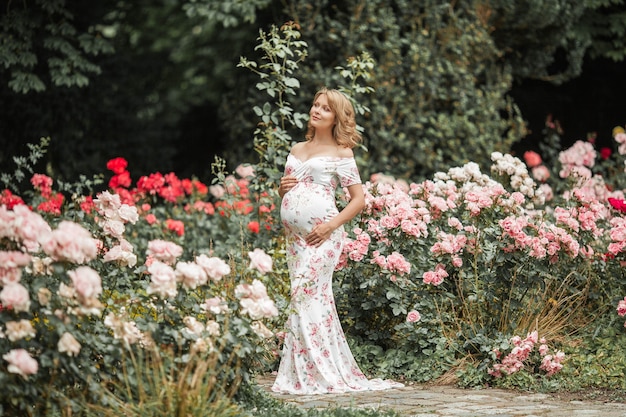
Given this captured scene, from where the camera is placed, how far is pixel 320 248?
6066 mm

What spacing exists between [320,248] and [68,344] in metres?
2.17


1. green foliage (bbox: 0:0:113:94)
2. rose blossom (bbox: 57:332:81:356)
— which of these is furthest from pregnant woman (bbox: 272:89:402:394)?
green foliage (bbox: 0:0:113:94)

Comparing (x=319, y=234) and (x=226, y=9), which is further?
(x=226, y=9)

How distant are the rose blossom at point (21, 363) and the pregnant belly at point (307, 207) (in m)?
2.33

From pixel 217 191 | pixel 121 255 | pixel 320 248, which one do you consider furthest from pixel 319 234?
pixel 217 191

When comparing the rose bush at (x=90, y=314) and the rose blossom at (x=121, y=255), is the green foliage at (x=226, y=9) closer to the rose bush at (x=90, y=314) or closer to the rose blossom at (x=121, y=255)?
the rose bush at (x=90, y=314)

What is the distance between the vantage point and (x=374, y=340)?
6914 mm

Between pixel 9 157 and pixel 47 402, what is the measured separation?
910 centimetres

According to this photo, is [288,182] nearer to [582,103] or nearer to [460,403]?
[460,403]

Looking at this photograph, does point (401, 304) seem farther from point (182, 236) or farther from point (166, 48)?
point (166, 48)

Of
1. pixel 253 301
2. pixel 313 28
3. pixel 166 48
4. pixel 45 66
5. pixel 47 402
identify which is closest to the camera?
pixel 47 402

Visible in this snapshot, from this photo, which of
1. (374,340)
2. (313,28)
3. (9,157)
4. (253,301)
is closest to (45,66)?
(9,157)

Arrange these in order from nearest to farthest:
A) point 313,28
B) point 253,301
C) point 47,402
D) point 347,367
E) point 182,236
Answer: point 47,402, point 253,301, point 347,367, point 182,236, point 313,28

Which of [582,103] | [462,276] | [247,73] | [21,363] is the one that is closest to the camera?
[21,363]
